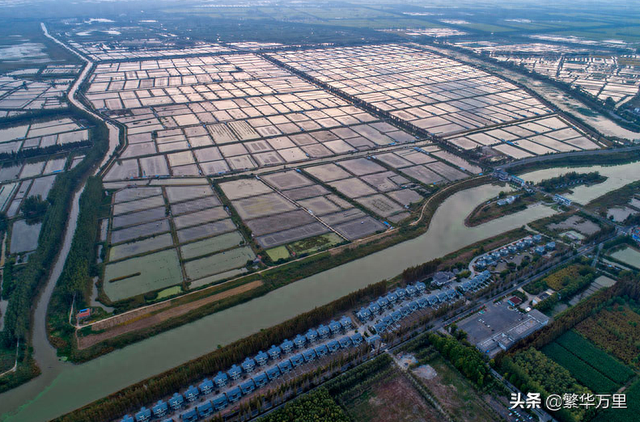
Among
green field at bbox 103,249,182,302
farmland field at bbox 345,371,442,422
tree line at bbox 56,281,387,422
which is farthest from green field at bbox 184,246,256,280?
farmland field at bbox 345,371,442,422

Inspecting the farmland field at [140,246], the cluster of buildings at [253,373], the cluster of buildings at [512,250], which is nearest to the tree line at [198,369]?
the cluster of buildings at [253,373]

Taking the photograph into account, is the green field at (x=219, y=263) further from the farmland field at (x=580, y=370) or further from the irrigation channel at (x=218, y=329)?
the farmland field at (x=580, y=370)

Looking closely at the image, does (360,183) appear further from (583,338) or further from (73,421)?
(73,421)

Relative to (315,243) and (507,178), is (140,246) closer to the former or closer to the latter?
(315,243)

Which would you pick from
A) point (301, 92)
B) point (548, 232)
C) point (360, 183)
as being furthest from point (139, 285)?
point (301, 92)

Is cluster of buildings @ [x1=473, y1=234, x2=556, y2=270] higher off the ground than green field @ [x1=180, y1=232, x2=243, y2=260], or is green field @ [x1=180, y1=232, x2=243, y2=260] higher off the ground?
cluster of buildings @ [x1=473, y1=234, x2=556, y2=270]

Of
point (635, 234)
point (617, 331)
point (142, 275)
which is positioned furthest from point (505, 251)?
point (142, 275)

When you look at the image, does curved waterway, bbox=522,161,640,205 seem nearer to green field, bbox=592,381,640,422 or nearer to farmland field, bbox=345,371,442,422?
green field, bbox=592,381,640,422
